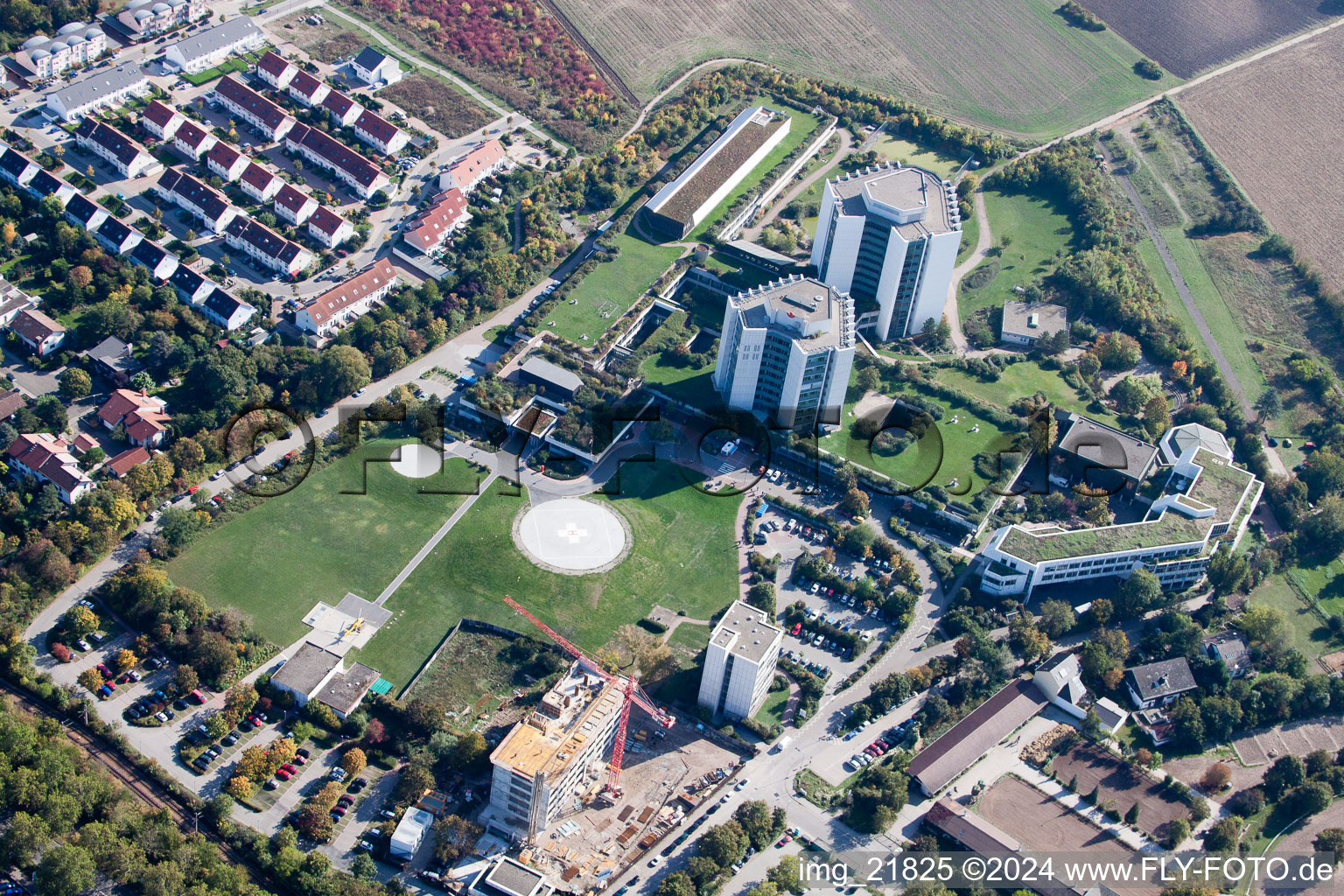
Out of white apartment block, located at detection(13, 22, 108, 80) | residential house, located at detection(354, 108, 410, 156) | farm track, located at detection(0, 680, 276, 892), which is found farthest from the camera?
white apartment block, located at detection(13, 22, 108, 80)

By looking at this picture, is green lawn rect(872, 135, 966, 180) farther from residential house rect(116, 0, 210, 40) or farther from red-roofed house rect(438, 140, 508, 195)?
residential house rect(116, 0, 210, 40)

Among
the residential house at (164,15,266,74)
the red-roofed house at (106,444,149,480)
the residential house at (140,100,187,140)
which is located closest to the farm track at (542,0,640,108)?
the residential house at (164,15,266,74)

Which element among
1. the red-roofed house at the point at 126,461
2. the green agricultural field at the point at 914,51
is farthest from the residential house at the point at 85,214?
the green agricultural field at the point at 914,51

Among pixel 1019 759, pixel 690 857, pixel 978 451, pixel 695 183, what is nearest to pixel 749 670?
pixel 690 857

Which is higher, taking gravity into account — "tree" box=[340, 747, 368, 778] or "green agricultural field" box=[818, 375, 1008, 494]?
"green agricultural field" box=[818, 375, 1008, 494]

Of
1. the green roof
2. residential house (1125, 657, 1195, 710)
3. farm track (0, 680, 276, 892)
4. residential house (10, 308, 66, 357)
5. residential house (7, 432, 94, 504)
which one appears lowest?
farm track (0, 680, 276, 892)

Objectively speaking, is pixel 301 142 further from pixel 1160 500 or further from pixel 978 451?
pixel 1160 500

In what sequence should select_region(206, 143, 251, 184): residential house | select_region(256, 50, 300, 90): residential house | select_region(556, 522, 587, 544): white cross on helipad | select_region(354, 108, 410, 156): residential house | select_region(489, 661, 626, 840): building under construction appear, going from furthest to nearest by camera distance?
select_region(256, 50, 300, 90): residential house
select_region(354, 108, 410, 156): residential house
select_region(206, 143, 251, 184): residential house
select_region(556, 522, 587, 544): white cross on helipad
select_region(489, 661, 626, 840): building under construction
